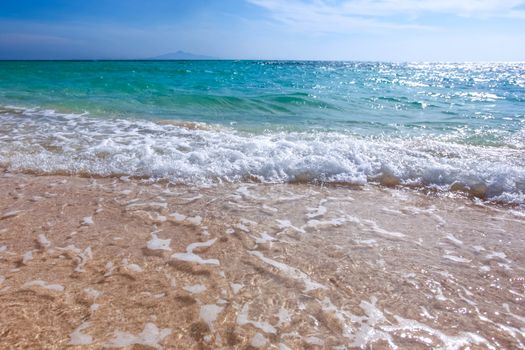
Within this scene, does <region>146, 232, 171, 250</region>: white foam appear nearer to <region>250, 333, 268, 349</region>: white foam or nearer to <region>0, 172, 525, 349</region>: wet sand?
<region>0, 172, 525, 349</region>: wet sand

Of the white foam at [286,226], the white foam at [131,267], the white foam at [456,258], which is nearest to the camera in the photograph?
the white foam at [131,267]

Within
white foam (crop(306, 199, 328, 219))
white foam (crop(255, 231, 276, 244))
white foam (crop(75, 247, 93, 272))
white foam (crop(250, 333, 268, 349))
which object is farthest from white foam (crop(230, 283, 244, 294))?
white foam (crop(306, 199, 328, 219))

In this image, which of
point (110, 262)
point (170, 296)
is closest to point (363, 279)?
point (170, 296)

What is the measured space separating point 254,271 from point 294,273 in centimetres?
34

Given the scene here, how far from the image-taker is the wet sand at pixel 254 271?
101 inches

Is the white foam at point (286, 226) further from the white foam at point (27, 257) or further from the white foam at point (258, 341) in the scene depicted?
the white foam at point (27, 257)

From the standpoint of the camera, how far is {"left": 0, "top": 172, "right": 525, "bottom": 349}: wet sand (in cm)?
256

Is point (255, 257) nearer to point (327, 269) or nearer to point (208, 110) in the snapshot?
point (327, 269)

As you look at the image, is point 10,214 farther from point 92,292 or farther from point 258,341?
point 258,341

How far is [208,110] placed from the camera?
44.5 feet

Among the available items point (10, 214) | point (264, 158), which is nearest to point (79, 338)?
point (10, 214)

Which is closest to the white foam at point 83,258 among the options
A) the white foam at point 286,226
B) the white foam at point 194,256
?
the white foam at point 194,256

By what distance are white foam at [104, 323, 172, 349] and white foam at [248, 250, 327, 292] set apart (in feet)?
3.67

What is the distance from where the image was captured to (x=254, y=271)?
10.7ft
